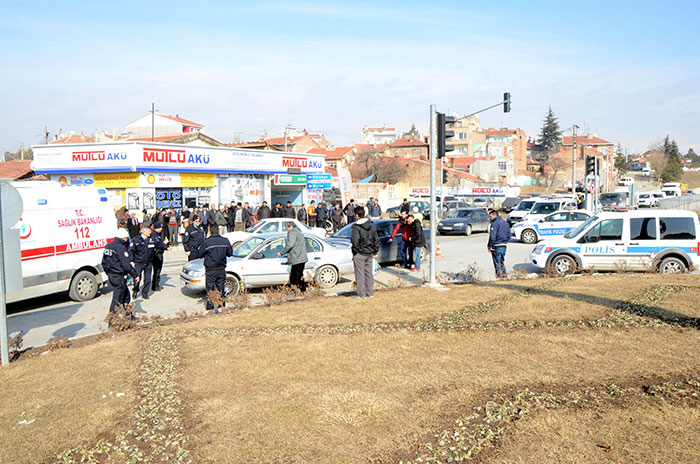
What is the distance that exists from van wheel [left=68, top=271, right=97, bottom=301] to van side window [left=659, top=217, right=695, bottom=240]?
14.1 meters

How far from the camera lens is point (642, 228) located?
Result: 536 inches

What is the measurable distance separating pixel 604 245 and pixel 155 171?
1947cm

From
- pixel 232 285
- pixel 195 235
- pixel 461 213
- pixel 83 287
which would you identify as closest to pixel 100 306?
pixel 83 287

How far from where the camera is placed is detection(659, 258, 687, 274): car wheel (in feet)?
44.1

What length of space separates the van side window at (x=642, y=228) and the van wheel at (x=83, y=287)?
531 inches

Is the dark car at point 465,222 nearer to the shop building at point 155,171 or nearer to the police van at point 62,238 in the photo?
the shop building at point 155,171

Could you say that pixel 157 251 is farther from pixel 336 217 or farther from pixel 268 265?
pixel 336 217

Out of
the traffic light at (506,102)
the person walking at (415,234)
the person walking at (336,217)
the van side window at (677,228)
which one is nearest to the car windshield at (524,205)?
the person walking at (336,217)

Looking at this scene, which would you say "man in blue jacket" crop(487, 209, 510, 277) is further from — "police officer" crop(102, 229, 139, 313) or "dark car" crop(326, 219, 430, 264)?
"police officer" crop(102, 229, 139, 313)

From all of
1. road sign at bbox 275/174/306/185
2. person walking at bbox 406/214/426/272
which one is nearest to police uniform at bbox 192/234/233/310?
person walking at bbox 406/214/426/272

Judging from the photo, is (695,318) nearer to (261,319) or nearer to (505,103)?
(261,319)

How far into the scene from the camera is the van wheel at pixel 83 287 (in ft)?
40.8

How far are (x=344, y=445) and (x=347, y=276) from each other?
10.8m

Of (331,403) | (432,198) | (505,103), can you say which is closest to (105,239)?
(432,198)
